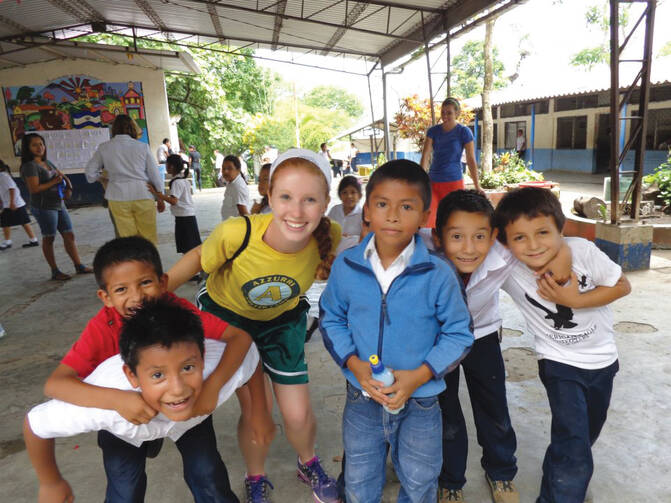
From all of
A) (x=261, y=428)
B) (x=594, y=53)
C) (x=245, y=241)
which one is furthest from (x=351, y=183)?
(x=594, y=53)

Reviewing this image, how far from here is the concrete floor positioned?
1.85m

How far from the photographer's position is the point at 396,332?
1412mm

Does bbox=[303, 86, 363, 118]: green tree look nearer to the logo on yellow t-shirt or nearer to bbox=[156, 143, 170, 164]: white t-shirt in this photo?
bbox=[156, 143, 170, 164]: white t-shirt

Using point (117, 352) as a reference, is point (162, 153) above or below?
above

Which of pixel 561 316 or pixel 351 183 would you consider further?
pixel 351 183

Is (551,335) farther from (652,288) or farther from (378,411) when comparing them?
(652,288)

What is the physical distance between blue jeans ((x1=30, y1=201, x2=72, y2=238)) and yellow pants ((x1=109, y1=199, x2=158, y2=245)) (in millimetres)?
1017

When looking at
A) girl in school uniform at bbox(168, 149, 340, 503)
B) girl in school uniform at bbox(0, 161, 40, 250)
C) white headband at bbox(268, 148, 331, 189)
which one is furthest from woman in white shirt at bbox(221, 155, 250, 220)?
girl in school uniform at bbox(0, 161, 40, 250)

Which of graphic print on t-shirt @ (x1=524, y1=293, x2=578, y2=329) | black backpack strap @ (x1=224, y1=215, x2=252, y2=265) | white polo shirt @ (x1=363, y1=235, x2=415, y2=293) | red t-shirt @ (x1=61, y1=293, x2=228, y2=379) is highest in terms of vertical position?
black backpack strap @ (x1=224, y1=215, x2=252, y2=265)

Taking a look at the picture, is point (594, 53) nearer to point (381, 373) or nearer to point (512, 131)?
point (512, 131)

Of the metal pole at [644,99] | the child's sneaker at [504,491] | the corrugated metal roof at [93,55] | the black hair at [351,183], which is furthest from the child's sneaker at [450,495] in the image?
the corrugated metal roof at [93,55]

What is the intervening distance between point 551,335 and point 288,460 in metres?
1.24

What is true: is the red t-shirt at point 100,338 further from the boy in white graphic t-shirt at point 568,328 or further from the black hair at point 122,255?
the boy in white graphic t-shirt at point 568,328

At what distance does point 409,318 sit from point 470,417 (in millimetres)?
1187
